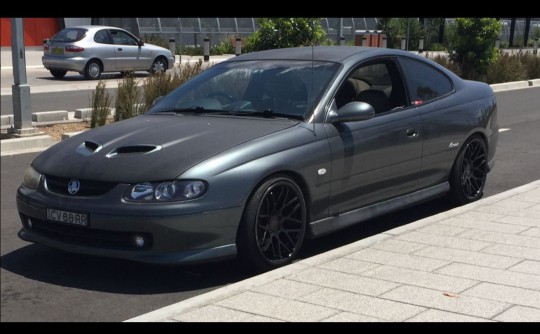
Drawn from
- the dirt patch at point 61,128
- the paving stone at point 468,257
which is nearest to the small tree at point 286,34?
the dirt patch at point 61,128

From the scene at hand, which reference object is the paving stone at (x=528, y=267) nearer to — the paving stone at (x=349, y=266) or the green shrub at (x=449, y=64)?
the paving stone at (x=349, y=266)

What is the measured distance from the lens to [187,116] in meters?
6.55

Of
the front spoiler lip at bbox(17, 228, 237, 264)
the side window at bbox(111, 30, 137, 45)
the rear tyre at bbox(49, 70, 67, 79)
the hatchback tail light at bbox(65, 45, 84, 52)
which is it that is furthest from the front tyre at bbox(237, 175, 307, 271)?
the rear tyre at bbox(49, 70, 67, 79)

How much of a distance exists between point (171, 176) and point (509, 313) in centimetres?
224

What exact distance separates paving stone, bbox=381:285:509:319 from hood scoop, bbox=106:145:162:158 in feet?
6.07

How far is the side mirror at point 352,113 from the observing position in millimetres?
6332

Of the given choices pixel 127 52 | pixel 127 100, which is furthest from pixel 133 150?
pixel 127 52

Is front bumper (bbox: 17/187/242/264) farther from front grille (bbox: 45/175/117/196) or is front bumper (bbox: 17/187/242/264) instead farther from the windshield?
the windshield

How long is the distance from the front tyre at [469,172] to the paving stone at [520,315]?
118 inches

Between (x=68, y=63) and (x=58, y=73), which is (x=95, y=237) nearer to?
(x=68, y=63)

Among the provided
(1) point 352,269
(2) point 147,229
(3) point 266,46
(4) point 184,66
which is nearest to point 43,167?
(2) point 147,229

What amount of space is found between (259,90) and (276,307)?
2372 millimetres

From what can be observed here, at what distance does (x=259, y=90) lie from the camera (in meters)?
6.67
